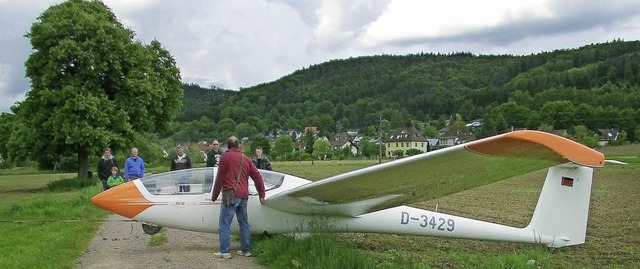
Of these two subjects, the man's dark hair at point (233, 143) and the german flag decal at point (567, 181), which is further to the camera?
the man's dark hair at point (233, 143)

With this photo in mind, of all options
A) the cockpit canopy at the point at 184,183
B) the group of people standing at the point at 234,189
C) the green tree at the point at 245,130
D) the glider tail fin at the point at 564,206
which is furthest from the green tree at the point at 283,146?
the glider tail fin at the point at 564,206

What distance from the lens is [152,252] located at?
29.9ft

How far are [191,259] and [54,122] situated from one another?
81.3ft

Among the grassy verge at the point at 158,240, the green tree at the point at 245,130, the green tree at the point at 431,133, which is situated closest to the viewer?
the grassy verge at the point at 158,240

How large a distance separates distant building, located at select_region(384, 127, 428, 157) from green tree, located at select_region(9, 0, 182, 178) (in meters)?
91.2

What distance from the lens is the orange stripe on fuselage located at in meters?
5.48

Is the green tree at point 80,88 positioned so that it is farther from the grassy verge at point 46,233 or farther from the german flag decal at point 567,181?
the german flag decal at point 567,181

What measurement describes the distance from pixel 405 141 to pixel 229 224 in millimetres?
118046

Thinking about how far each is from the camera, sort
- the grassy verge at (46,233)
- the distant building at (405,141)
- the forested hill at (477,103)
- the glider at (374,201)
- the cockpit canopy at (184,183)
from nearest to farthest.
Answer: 1. the glider at (374,201)
2. the grassy verge at (46,233)
3. the cockpit canopy at (184,183)
4. the forested hill at (477,103)
5. the distant building at (405,141)

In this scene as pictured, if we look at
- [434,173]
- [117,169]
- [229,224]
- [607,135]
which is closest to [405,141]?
[607,135]

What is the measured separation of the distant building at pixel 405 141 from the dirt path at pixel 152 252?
111 metres

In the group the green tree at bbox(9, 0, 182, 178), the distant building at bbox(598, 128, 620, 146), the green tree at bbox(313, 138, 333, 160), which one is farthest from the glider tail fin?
the green tree at bbox(313, 138, 333, 160)

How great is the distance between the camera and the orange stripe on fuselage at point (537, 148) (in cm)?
548

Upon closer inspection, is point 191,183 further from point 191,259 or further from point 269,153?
point 269,153
